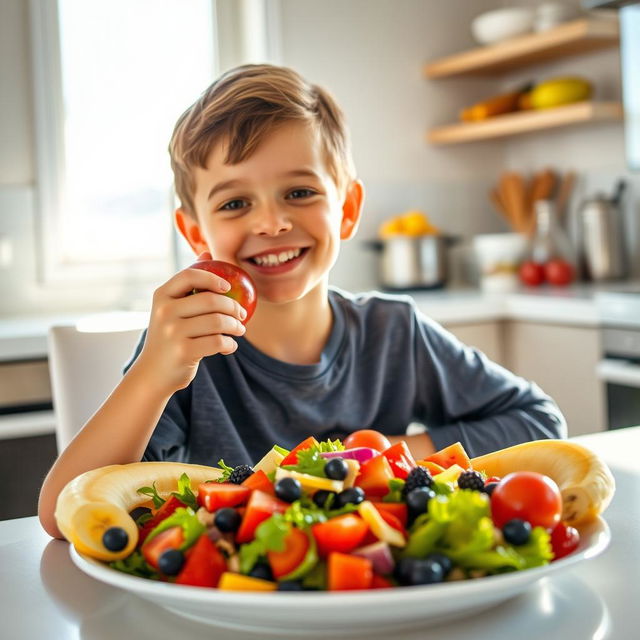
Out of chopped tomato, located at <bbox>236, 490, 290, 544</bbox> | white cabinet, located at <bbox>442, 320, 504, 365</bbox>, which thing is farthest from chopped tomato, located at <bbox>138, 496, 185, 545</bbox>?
white cabinet, located at <bbox>442, 320, 504, 365</bbox>

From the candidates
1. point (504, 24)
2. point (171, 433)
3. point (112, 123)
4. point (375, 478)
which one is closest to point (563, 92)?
point (504, 24)

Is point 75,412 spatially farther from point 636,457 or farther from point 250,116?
point 636,457

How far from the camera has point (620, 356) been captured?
8.30 ft

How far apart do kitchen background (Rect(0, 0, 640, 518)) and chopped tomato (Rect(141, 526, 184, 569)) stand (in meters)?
2.13

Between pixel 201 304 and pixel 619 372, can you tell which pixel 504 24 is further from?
pixel 201 304

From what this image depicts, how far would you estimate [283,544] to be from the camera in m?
0.60

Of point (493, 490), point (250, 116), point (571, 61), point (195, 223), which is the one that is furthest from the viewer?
point (571, 61)

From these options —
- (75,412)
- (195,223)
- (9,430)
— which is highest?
(195,223)

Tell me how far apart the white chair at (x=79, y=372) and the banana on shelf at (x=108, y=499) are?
0.62m

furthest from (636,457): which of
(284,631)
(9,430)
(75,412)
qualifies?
(9,430)

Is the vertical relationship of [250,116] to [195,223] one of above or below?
above

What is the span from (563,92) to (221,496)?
2.77 meters

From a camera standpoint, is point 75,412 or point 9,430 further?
point 9,430

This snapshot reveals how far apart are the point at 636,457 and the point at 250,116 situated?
2.22 ft
